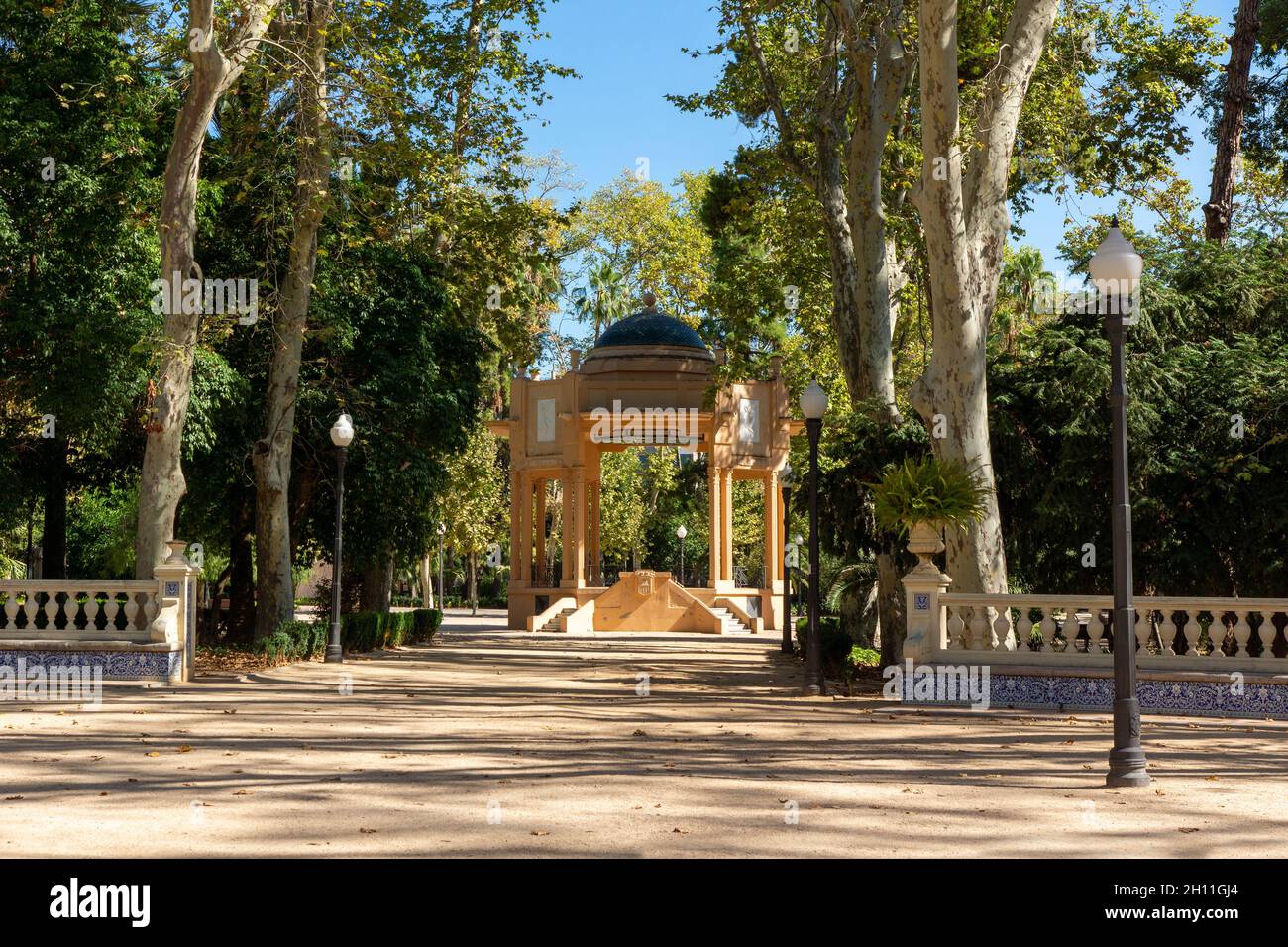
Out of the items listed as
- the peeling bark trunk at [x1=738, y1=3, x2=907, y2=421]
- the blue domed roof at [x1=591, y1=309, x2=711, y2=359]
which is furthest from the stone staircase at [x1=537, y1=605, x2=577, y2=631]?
the peeling bark trunk at [x1=738, y1=3, x2=907, y2=421]

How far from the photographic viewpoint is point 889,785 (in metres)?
10.1

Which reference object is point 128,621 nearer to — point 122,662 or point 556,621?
point 122,662

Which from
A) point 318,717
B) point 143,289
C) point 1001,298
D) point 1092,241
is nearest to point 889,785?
point 318,717

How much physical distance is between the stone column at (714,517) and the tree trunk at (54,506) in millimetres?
19376

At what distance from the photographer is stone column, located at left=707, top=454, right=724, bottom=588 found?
40469mm

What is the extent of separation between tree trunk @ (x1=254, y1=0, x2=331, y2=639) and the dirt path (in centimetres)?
621

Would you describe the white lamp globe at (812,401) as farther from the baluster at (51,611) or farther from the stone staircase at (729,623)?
the stone staircase at (729,623)

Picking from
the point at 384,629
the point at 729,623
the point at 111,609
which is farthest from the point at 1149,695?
the point at 729,623

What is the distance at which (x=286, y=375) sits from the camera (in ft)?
78.1

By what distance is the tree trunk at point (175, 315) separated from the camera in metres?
19.5

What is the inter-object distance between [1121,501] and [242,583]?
23012mm

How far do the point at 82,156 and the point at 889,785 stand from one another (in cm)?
1803

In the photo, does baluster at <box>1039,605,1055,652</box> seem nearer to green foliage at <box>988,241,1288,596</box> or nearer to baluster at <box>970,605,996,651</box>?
baluster at <box>970,605,996,651</box>

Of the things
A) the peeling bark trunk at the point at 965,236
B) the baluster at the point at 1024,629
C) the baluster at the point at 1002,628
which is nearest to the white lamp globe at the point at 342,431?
the peeling bark trunk at the point at 965,236
